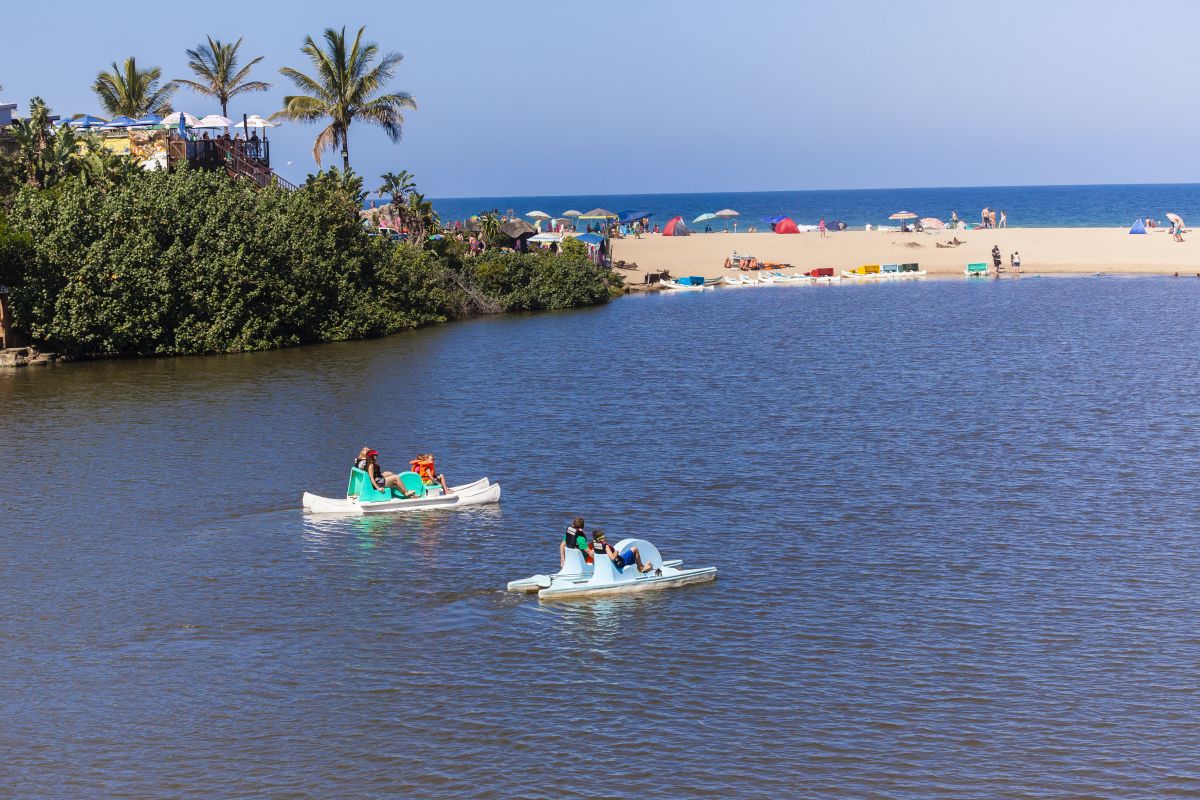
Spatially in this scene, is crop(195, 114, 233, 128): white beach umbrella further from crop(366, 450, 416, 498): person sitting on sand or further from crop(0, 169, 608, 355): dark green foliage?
crop(366, 450, 416, 498): person sitting on sand

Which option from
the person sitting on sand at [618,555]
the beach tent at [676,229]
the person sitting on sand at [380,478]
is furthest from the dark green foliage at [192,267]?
the beach tent at [676,229]

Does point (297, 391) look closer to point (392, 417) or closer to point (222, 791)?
point (392, 417)

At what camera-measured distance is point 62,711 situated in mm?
16625

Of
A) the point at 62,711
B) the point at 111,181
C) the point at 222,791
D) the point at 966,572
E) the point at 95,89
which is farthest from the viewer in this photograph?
the point at 95,89

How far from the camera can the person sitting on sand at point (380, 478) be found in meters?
26.3

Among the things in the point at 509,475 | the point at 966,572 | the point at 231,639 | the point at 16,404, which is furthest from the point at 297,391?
the point at 966,572

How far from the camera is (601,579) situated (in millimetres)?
21109

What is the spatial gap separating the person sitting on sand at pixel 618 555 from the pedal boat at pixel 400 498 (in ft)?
21.0

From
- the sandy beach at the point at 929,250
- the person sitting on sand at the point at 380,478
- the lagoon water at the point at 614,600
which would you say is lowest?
the lagoon water at the point at 614,600

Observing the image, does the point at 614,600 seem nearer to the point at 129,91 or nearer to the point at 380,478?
the point at 380,478

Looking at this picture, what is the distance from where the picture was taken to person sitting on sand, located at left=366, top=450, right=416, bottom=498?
2627 cm

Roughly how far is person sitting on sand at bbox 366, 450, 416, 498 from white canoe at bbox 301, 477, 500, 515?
0.26 metres

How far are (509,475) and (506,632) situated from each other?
1073 centimetres

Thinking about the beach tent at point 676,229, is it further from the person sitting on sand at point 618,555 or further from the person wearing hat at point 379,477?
the person sitting on sand at point 618,555
